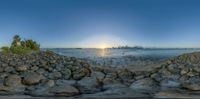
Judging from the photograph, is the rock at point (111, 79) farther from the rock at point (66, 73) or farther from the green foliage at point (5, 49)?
the green foliage at point (5, 49)

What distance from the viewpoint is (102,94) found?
45.0ft

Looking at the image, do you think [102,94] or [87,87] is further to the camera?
[87,87]

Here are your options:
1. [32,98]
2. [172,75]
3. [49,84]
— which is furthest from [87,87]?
[172,75]

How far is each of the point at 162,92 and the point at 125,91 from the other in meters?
1.27

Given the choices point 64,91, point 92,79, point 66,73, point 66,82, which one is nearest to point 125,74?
point 92,79

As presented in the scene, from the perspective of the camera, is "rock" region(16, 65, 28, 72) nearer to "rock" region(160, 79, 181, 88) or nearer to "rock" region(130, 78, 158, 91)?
"rock" region(130, 78, 158, 91)

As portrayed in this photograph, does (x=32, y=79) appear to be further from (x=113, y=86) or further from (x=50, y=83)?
(x=113, y=86)

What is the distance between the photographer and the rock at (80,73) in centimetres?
1749

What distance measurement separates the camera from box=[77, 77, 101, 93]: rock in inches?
582

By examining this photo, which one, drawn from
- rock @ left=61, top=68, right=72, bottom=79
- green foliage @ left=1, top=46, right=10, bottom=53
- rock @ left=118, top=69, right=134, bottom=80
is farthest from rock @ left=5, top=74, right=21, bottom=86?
green foliage @ left=1, top=46, right=10, bottom=53

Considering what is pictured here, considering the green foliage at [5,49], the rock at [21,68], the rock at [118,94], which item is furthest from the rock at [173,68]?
the green foliage at [5,49]

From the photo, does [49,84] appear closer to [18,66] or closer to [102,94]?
[102,94]

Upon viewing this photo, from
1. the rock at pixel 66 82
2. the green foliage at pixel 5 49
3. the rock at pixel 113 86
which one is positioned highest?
the green foliage at pixel 5 49

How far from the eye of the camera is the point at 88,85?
15742 millimetres
